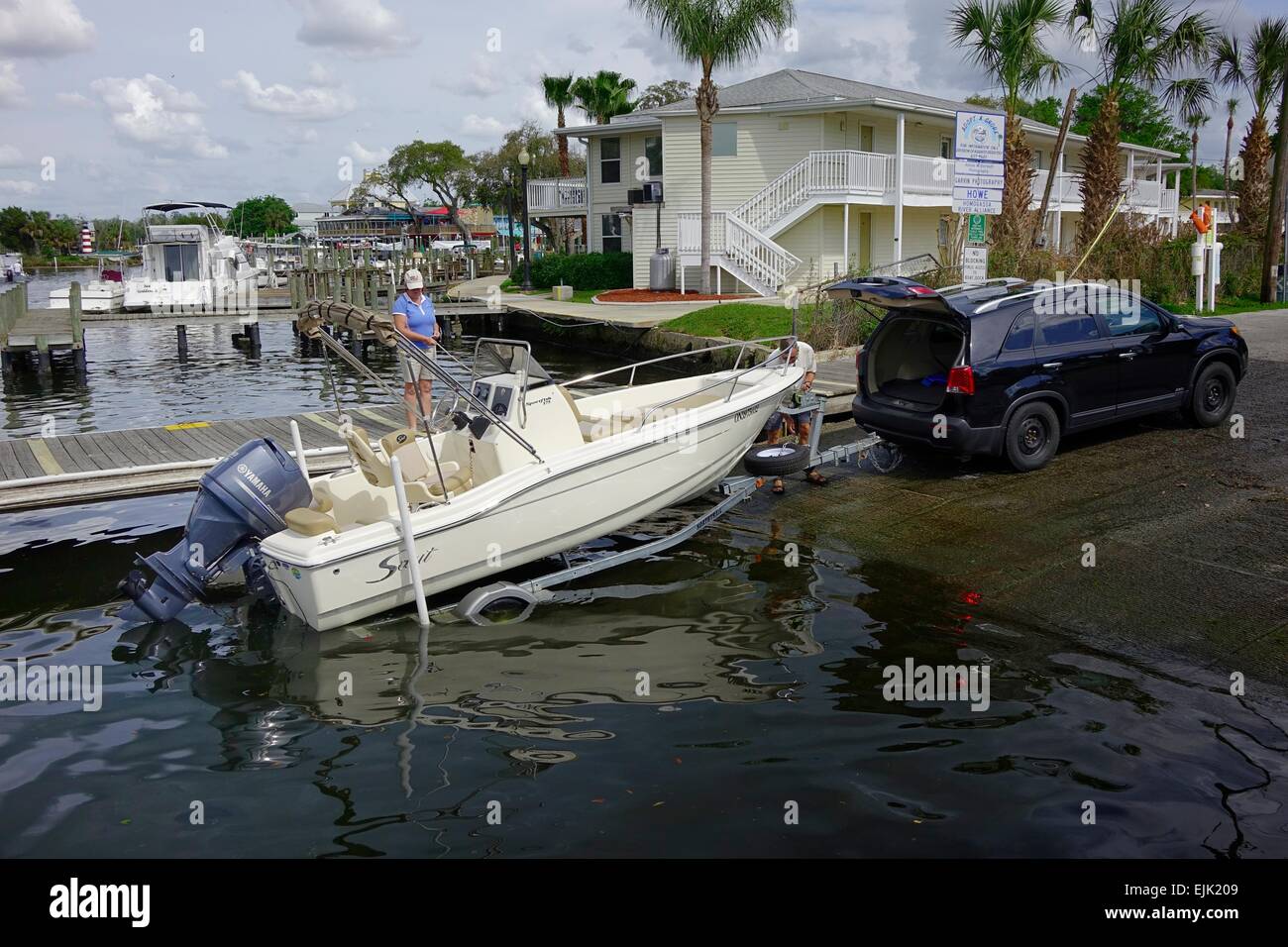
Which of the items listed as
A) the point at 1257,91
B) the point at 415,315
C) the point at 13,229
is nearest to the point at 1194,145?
the point at 1257,91

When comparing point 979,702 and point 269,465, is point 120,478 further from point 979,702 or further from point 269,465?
point 979,702

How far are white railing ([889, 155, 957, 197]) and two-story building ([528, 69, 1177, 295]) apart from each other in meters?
0.03

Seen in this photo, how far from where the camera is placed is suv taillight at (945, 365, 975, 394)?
30.1ft

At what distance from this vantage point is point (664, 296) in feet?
91.9

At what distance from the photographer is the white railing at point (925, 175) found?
27.3 metres

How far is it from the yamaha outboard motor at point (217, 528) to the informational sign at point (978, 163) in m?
10.9

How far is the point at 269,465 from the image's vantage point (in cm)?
721

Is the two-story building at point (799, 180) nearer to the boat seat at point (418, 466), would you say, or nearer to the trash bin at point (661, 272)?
the trash bin at point (661, 272)

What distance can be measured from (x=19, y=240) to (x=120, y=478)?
121 metres

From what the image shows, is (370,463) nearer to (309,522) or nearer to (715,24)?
(309,522)

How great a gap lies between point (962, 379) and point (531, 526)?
4246 mm

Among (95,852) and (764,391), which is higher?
(764,391)
